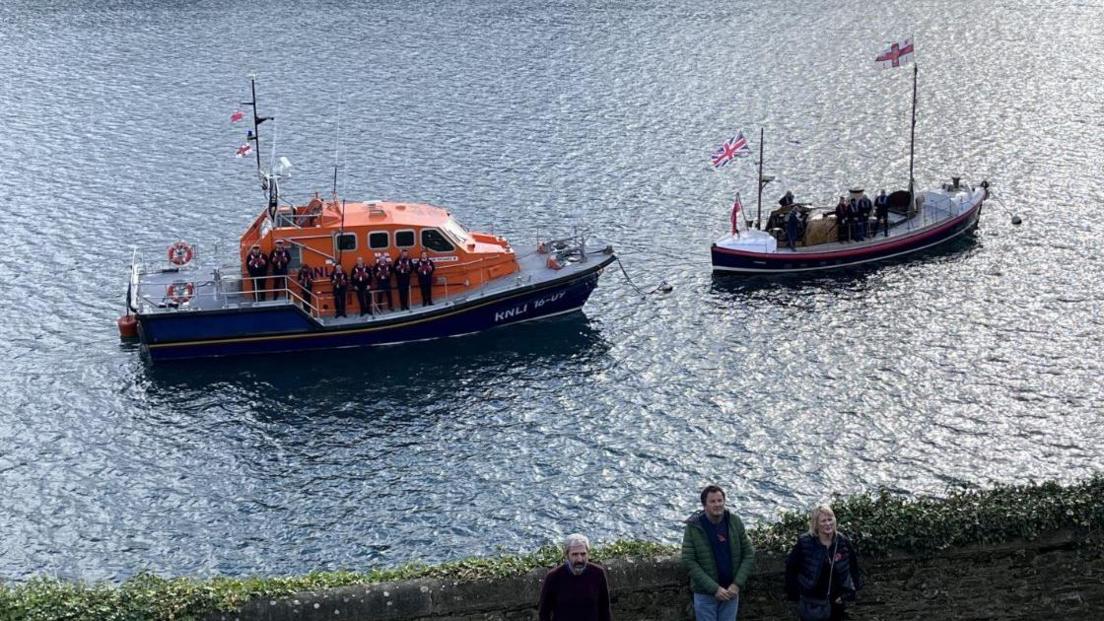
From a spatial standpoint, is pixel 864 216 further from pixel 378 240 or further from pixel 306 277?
pixel 306 277

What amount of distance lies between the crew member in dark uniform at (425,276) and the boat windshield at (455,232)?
1.08 meters

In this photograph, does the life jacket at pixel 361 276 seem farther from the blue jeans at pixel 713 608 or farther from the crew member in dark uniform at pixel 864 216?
the blue jeans at pixel 713 608

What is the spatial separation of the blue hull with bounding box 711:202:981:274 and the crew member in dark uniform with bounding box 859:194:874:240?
0.72 m

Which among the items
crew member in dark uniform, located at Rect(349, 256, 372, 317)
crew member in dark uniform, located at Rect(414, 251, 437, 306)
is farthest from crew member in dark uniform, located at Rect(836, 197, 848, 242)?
crew member in dark uniform, located at Rect(349, 256, 372, 317)

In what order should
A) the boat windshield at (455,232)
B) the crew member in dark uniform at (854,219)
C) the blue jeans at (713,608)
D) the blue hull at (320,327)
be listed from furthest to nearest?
the crew member in dark uniform at (854,219) < the boat windshield at (455,232) < the blue hull at (320,327) < the blue jeans at (713,608)

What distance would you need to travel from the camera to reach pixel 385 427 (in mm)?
43875

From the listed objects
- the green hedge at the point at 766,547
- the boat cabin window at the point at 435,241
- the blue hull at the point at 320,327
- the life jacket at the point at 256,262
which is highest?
the boat cabin window at the point at 435,241

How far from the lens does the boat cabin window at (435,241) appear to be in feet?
161

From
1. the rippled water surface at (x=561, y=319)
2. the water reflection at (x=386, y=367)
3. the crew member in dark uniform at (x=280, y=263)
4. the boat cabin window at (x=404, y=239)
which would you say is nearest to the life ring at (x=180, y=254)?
the crew member in dark uniform at (x=280, y=263)

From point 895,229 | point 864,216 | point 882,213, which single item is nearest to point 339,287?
point 864,216

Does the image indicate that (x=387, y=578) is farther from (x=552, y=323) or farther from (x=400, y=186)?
(x=400, y=186)

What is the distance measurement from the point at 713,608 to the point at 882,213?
3761 centimetres

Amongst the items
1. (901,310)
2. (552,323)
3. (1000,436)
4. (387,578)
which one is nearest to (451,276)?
(552,323)

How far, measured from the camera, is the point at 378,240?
4894 centimetres
